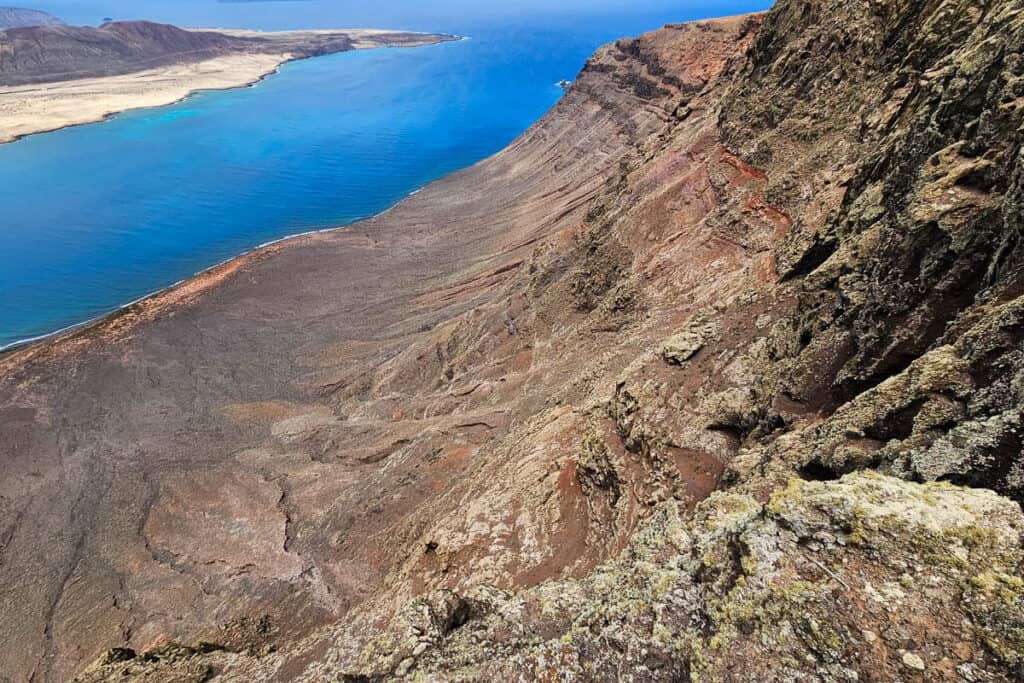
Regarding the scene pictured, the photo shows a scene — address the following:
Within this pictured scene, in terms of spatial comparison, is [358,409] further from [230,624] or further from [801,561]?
[801,561]

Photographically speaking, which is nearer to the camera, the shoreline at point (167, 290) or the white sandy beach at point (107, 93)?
the shoreline at point (167, 290)

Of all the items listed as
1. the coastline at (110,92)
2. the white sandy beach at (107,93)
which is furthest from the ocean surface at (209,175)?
the white sandy beach at (107,93)

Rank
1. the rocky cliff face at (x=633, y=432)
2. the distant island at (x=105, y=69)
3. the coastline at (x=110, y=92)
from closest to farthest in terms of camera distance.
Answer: the rocky cliff face at (x=633, y=432)
the coastline at (x=110, y=92)
the distant island at (x=105, y=69)

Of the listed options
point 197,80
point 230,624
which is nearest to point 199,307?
point 230,624

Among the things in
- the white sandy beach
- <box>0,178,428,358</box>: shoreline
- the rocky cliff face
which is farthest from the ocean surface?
the rocky cliff face

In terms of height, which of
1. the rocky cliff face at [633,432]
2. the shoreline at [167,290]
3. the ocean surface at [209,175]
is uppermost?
the ocean surface at [209,175]

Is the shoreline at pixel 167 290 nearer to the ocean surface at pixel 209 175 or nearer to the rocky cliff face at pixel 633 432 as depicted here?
the ocean surface at pixel 209 175

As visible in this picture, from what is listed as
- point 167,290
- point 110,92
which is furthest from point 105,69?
point 167,290
